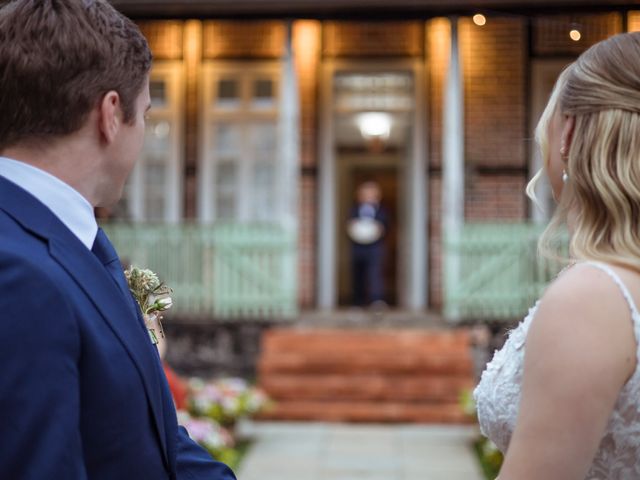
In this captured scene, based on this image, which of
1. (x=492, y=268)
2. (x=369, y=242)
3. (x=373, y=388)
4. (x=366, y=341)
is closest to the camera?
(x=373, y=388)

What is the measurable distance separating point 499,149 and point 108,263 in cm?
1082

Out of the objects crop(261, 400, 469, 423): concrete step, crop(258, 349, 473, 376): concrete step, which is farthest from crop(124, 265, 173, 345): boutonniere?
crop(258, 349, 473, 376): concrete step

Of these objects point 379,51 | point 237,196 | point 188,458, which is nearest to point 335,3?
point 379,51

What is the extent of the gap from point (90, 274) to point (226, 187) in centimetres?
1123

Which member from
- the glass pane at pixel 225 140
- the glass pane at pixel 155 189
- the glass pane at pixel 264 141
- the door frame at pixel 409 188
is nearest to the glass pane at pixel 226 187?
the glass pane at pixel 225 140

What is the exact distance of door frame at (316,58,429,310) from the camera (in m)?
12.5

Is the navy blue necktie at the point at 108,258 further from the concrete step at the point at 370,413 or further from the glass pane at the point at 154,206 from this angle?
the glass pane at the point at 154,206

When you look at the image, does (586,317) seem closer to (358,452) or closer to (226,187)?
(358,452)

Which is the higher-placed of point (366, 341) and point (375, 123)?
point (375, 123)

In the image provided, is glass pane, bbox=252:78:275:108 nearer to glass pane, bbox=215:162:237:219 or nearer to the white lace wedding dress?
glass pane, bbox=215:162:237:219

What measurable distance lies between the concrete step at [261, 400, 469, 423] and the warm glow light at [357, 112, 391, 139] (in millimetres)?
4211

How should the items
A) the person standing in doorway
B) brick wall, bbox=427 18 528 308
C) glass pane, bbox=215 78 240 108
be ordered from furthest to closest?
glass pane, bbox=215 78 240 108 < the person standing in doorway < brick wall, bbox=427 18 528 308

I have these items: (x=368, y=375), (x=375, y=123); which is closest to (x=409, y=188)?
(x=375, y=123)

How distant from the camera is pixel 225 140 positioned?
12.7 metres
